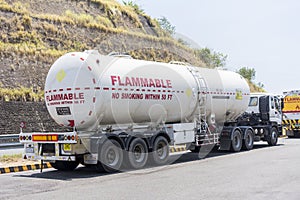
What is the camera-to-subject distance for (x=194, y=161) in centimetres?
1533

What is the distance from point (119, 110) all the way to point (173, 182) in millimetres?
3367

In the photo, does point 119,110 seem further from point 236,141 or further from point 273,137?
point 273,137

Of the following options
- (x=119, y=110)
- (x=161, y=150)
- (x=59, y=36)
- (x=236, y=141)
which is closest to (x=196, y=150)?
(x=236, y=141)

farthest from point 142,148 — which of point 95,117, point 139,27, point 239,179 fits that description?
point 139,27

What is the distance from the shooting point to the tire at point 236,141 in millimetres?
18281

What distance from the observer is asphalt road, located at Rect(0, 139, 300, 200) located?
9.04 meters

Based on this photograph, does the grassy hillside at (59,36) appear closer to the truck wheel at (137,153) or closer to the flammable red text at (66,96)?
the flammable red text at (66,96)

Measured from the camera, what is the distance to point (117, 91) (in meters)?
12.9

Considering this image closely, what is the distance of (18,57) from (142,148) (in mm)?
17852

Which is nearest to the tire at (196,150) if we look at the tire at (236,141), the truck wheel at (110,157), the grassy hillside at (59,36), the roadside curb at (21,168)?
the tire at (236,141)

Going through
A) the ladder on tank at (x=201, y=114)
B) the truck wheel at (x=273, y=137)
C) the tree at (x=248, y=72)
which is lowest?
the truck wheel at (x=273, y=137)

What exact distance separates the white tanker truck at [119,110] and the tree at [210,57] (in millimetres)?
35920

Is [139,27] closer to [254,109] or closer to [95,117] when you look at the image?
[254,109]

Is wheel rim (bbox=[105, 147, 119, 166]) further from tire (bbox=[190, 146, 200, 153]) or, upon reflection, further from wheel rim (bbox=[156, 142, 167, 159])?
tire (bbox=[190, 146, 200, 153])
